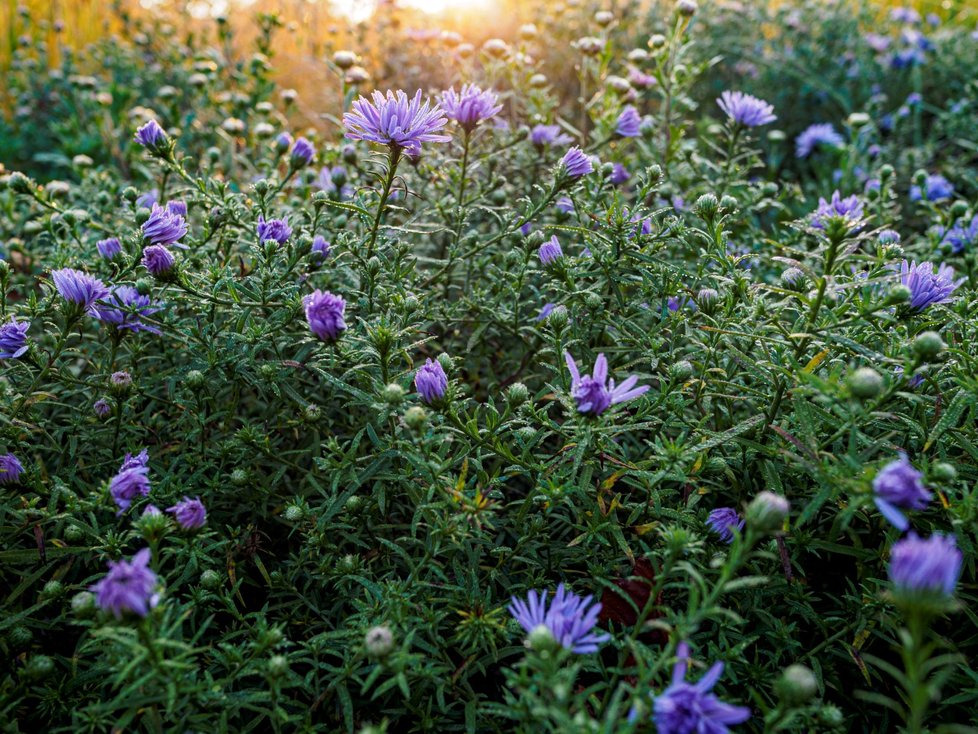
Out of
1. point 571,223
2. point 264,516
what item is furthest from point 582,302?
point 264,516

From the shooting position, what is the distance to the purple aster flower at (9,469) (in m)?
1.76

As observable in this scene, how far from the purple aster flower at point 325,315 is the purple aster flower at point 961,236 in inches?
79.2

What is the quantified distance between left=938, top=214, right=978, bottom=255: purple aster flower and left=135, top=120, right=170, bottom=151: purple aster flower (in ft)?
7.80

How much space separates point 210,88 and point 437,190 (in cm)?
171

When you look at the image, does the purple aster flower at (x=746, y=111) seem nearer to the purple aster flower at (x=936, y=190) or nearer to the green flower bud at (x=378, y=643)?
the purple aster flower at (x=936, y=190)

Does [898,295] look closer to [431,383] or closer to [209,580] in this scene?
[431,383]

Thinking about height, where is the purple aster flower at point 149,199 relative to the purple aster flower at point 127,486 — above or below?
above

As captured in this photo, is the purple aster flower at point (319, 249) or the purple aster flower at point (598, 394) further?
the purple aster flower at point (319, 249)

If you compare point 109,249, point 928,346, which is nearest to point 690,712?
point 928,346

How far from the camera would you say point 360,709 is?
1663mm

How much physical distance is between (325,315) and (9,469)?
81 cm

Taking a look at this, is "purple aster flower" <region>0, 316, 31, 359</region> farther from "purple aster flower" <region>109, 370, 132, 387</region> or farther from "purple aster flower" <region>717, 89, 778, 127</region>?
"purple aster flower" <region>717, 89, 778, 127</region>

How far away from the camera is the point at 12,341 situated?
183 centimetres

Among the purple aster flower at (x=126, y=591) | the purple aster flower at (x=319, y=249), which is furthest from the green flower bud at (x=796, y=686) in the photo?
the purple aster flower at (x=319, y=249)
